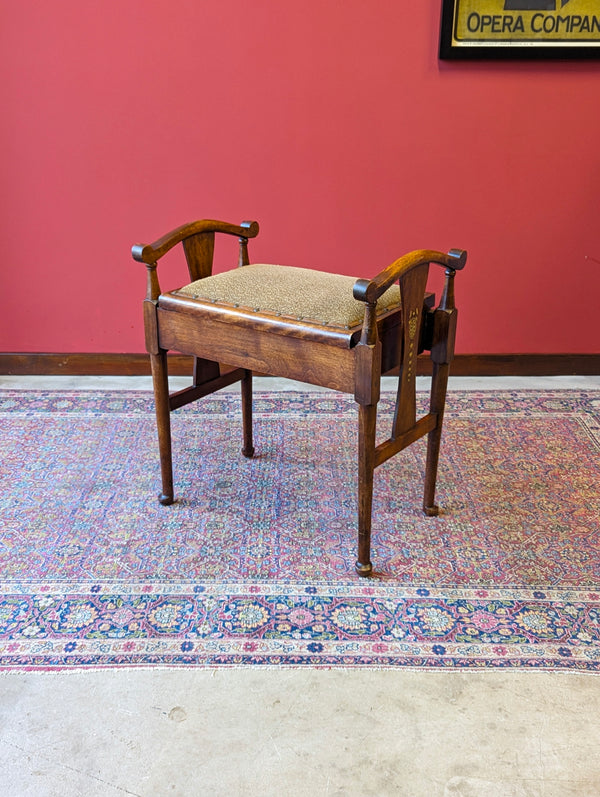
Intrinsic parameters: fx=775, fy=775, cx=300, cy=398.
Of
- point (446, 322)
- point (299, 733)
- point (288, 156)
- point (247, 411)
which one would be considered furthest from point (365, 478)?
point (288, 156)

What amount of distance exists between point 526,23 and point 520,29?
0.03m

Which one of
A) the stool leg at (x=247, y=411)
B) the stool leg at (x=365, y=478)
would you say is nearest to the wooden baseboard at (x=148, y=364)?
the stool leg at (x=247, y=411)

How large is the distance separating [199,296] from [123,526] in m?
0.69

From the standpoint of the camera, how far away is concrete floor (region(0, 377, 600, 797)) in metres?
1.38

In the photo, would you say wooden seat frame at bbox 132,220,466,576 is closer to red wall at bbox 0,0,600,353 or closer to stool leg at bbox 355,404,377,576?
stool leg at bbox 355,404,377,576

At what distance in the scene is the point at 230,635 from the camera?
1743mm

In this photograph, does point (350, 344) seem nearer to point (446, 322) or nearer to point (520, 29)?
point (446, 322)

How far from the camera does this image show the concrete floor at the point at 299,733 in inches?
54.5

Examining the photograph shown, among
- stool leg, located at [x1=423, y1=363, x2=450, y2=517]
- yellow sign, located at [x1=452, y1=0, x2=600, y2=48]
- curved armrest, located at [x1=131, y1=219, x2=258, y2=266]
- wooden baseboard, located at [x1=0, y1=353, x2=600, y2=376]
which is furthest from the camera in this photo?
wooden baseboard, located at [x1=0, y1=353, x2=600, y2=376]

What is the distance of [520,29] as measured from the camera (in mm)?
2811

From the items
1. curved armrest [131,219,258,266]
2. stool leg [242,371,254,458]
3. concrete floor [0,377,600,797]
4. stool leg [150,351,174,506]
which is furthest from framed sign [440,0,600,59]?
concrete floor [0,377,600,797]

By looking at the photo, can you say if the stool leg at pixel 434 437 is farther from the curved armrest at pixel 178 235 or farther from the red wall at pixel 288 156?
the red wall at pixel 288 156

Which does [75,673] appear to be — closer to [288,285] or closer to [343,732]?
[343,732]

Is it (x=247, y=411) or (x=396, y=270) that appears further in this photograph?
(x=247, y=411)
